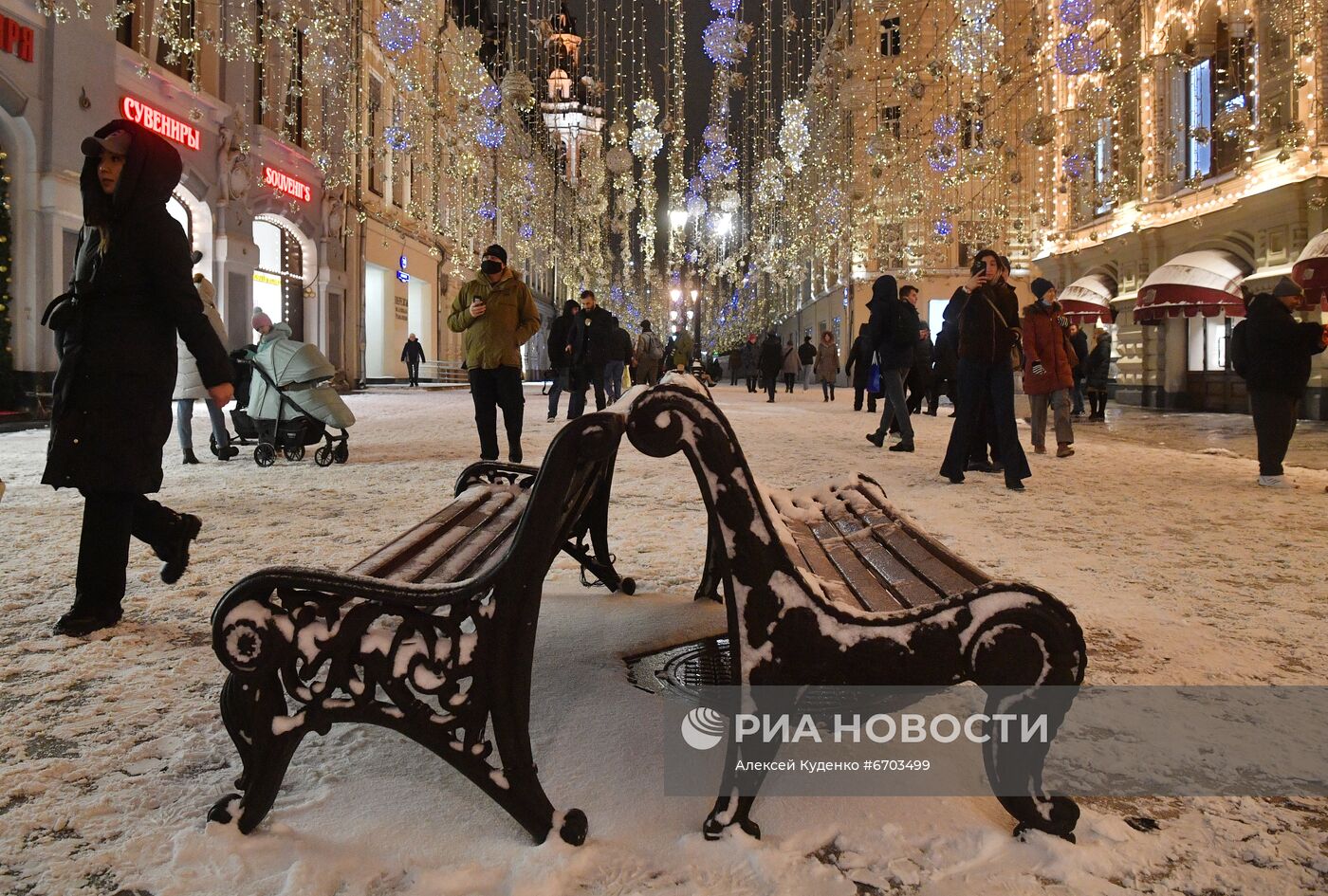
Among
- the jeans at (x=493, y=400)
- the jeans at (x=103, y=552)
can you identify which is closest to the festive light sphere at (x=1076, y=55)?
the jeans at (x=493, y=400)

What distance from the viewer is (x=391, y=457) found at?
8.99 metres

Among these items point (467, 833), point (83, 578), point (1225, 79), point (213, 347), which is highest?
point (1225, 79)

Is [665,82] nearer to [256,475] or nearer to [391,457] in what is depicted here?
[391,457]

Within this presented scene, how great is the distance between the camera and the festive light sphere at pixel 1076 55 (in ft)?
34.6

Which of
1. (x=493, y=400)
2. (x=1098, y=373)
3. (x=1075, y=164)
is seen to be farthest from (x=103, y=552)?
(x=1098, y=373)

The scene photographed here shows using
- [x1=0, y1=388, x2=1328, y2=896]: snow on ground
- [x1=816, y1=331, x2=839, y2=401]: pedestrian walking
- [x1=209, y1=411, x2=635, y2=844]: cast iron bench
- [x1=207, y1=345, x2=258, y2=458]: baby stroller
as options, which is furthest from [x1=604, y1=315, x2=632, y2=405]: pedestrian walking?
[x1=209, y1=411, x2=635, y2=844]: cast iron bench

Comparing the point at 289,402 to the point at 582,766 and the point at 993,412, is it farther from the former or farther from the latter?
the point at 582,766

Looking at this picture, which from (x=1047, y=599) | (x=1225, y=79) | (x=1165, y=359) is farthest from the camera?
(x=1165, y=359)

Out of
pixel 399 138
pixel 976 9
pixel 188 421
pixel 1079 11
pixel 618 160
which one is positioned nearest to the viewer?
pixel 188 421

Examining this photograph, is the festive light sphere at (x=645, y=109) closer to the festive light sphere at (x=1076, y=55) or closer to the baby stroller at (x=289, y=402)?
the festive light sphere at (x=1076, y=55)

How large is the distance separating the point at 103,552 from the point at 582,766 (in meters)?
2.16

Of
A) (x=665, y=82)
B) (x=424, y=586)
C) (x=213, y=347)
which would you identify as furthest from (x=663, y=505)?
(x=665, y=82)

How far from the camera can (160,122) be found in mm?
15930

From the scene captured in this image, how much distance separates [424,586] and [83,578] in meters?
2.16
